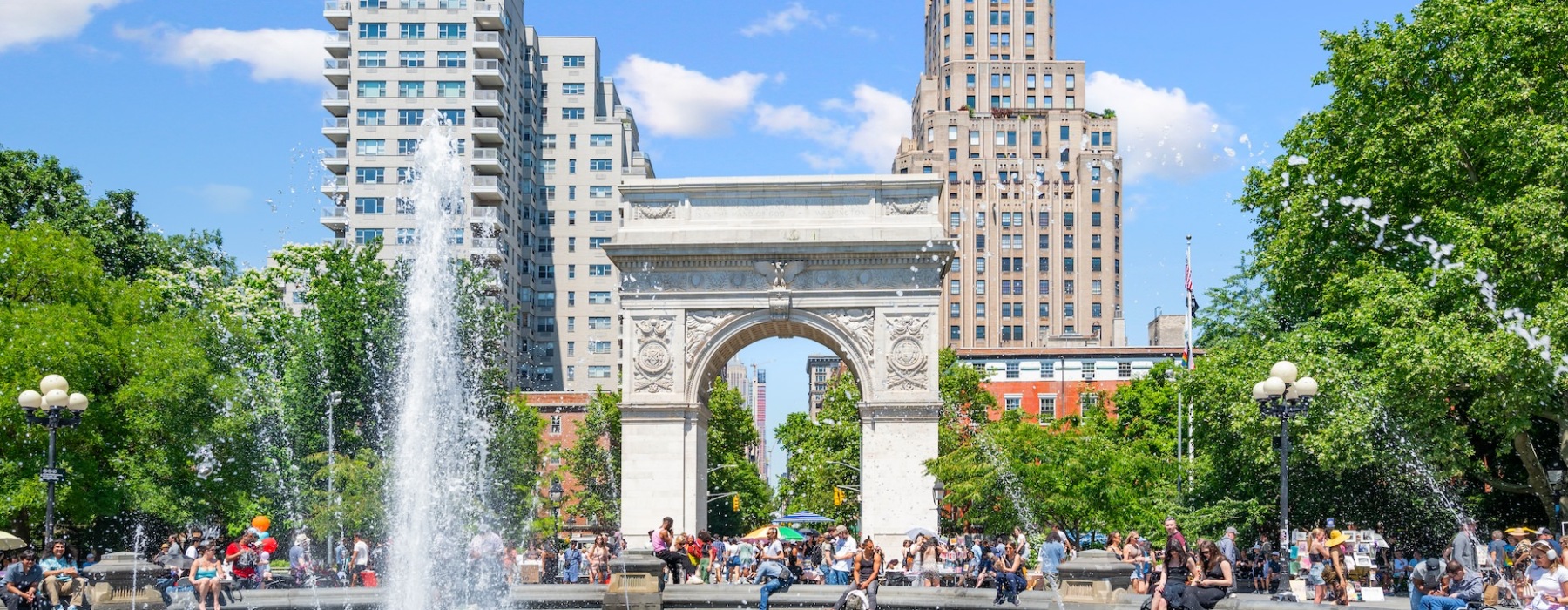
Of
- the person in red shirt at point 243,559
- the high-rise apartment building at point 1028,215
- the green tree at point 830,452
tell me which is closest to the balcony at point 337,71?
the green tree at point 830,452

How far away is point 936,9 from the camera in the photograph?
383 feet

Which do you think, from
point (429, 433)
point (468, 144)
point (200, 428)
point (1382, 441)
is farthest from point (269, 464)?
point (468, 144)

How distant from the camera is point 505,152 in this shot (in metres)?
84.1

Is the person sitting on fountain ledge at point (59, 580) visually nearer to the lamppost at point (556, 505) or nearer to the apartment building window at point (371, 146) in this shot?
the lamppost at point (556, 505)

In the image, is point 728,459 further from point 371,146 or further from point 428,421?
point 428,421

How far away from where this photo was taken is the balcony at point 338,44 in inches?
3118

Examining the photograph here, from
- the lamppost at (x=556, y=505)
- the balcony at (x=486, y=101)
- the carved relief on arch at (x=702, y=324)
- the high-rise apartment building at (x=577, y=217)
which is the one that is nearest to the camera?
the carved relief on arch at (x=702, y=324)

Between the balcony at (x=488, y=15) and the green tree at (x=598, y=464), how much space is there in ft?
75.6

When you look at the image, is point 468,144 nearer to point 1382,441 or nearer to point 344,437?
point 344,437

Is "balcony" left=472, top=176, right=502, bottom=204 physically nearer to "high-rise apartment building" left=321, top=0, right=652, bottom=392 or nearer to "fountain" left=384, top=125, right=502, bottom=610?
"high-rise apartment building" left=321, top=0, right=652, bottom=392

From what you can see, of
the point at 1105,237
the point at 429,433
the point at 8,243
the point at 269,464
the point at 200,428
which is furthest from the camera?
the point at 1105,237

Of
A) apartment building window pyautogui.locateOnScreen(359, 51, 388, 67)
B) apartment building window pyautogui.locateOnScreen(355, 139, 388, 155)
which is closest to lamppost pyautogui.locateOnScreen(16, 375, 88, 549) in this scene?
apartment building window pyautogui.locateOnScreen(355, 139, 388, 155)

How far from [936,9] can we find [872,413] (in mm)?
83656

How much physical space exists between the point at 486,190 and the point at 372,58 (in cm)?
924
